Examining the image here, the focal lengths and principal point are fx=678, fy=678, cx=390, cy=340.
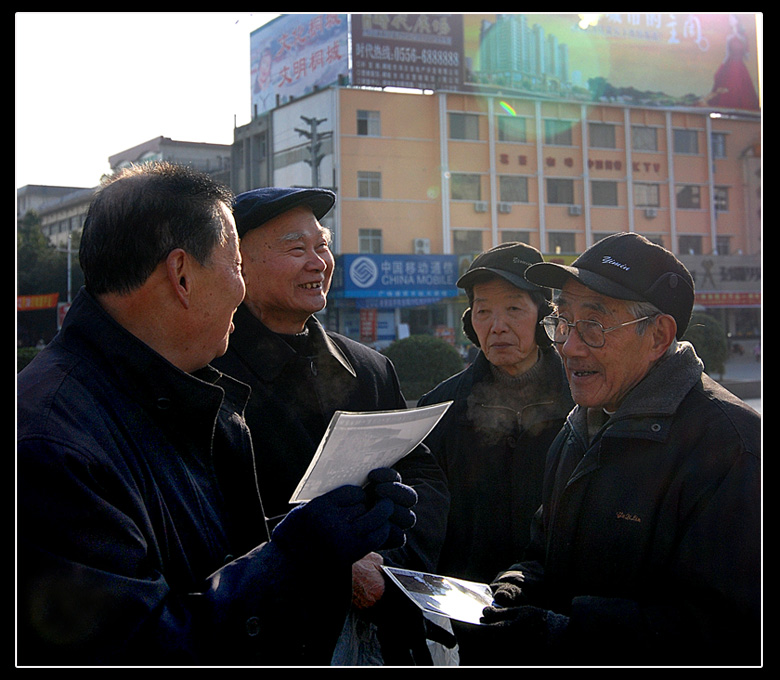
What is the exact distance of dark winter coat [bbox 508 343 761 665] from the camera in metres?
1.45

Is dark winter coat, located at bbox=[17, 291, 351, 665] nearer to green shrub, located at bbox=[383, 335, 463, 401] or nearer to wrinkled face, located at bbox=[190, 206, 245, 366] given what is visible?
wrinkled face, located at bbox=[190, 206, 245, 366]

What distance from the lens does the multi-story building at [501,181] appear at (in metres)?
24.6

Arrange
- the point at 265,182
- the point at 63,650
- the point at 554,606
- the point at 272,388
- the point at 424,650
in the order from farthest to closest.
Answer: the point at 265,182 → the point at 272,388 → the point at 424,650 → the point at 554,606 → the point at 63,650

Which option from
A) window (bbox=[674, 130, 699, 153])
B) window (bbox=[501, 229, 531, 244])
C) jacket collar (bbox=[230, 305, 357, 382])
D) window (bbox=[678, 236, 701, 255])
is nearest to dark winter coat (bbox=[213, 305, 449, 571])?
jacket collar (bbox=[230, 305, 357, 382])

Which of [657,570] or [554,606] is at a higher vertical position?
[657,570]

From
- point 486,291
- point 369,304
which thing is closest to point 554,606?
point 486,291

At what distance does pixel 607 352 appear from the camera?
1836 mm

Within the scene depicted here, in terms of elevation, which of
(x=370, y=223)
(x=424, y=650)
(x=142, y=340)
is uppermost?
(x=370, y=223)

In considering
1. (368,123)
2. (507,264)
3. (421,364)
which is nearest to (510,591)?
(507,264)

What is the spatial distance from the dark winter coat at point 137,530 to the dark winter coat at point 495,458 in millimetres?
1104

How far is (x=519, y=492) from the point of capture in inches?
101

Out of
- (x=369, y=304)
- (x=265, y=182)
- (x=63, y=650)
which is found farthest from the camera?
(x=265, y=182)

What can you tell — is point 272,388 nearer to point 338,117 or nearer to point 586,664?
point 586,664

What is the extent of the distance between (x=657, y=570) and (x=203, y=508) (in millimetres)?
1029
